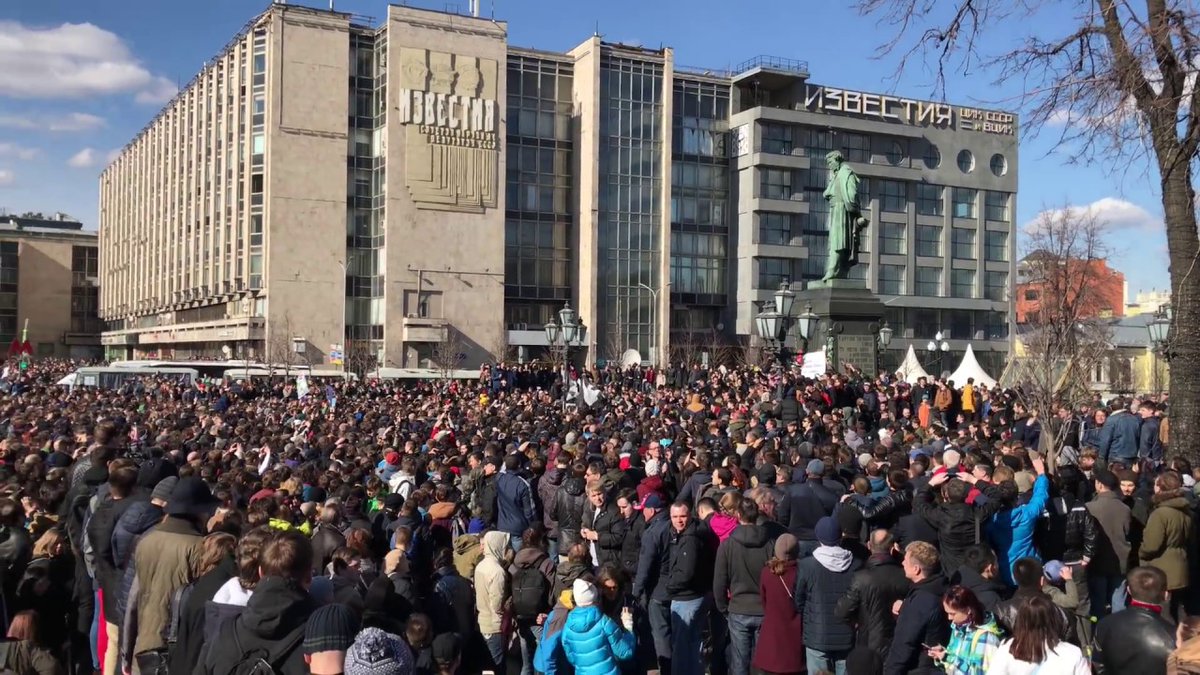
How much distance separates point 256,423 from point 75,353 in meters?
111

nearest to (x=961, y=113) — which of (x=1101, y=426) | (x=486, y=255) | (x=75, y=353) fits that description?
(x=486, y=255)

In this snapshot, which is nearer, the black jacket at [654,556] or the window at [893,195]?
the black jacket at [654,556]

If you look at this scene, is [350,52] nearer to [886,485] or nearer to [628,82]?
[628,82]

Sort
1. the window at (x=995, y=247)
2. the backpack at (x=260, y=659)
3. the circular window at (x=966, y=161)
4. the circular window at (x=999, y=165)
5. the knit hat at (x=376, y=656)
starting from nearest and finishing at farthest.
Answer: the knit hat at (x=376, y=656) → the backpack at (x=260, y=659) → the circular window at (x=966, y=161) → the window at (x=995, y=247) → the circular window at (x=999, y=165)

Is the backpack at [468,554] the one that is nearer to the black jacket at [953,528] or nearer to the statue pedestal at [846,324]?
the black jacket at [953,528]

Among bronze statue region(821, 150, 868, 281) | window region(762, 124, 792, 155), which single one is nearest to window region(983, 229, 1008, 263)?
window region(762, 124, 792, 155)

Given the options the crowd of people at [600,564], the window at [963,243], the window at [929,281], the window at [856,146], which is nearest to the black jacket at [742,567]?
the crowd of people at [600,564]

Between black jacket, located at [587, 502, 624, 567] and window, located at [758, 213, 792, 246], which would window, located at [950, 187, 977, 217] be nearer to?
window, located at [758, 213, 792, 246]

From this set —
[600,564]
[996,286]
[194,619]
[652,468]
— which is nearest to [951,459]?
[652,468]

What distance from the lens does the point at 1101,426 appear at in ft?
57.1

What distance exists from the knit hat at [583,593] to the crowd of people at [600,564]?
0.02 meters

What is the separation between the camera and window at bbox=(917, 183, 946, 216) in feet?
267

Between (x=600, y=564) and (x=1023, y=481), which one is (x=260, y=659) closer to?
(x=600, y=564)

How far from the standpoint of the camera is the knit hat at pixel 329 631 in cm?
456
